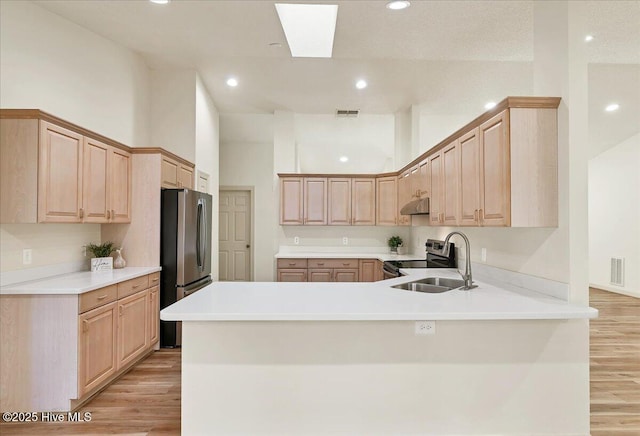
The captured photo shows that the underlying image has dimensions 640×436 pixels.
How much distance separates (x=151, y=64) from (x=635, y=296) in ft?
28.0

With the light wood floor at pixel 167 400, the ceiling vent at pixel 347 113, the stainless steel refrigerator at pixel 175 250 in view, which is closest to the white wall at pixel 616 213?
the light wood floor at pixel 167 400

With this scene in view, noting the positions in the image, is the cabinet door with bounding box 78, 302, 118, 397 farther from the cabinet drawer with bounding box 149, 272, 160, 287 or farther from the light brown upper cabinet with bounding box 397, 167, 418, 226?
the light brown upper cabinet with bounding box 397, 167, 418, 226

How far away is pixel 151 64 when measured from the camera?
4621 mm

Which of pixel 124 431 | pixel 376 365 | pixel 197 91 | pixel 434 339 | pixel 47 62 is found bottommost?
pixel 124 431

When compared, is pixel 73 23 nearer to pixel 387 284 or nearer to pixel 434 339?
pixel 387 284

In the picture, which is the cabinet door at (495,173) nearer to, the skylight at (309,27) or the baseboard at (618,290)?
the skylight at (309,27)

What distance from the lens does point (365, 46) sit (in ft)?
12.8

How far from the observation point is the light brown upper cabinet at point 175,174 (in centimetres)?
398

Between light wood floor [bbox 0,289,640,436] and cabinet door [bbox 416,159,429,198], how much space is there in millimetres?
2195

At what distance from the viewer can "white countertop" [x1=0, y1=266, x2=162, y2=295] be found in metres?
2.57

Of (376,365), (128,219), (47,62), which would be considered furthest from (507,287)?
(47,62)

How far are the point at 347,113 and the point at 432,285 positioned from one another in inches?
149

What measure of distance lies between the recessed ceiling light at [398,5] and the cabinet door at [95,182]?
2.79 metres

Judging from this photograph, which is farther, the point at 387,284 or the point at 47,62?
the point at 47,62
